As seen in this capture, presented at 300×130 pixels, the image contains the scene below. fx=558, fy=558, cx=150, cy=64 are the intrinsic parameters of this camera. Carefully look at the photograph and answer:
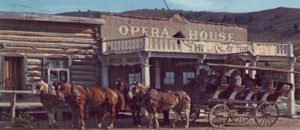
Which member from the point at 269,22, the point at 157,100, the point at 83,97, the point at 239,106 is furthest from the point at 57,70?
the point at 269,22

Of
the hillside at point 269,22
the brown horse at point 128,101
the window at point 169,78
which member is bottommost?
the brown horse at point 128,101

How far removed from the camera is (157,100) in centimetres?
1945

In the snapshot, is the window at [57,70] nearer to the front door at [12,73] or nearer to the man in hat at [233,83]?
the front door at [12,73]

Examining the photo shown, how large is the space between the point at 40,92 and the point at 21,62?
6.61 metres

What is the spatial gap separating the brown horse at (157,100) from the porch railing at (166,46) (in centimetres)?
476

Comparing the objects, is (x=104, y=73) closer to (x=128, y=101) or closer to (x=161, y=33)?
(x=161, y=33)

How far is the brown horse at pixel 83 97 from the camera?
60.2ft

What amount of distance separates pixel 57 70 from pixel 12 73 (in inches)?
79.3

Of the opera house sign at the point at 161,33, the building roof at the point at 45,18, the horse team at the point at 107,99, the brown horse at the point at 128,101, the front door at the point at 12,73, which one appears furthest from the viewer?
the opera house sign at the point at 161,33

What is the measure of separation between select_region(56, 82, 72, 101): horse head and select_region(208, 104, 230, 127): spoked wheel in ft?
16.9

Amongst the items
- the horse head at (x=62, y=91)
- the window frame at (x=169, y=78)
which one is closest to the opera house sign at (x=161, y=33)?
the window frame at (x=169, y=78)

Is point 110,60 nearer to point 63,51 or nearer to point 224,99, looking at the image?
point 63,51

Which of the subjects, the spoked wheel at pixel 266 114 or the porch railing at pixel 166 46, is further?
the porch railing at pixel 166 46

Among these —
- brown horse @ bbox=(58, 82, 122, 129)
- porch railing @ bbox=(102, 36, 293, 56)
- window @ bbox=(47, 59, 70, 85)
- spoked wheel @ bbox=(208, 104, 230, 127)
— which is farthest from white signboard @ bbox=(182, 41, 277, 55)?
brown horse @ bbox=(58, 82, 122, 129)
